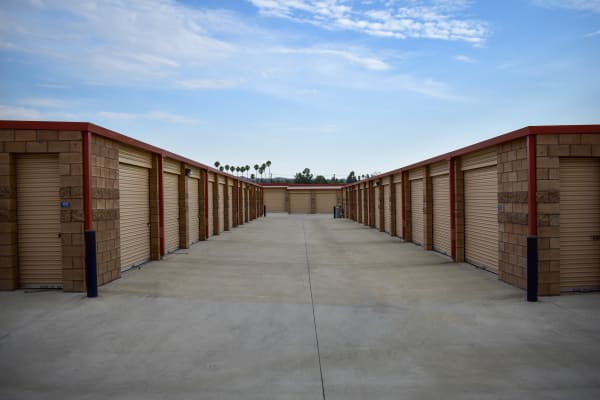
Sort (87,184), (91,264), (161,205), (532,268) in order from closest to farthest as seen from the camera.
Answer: (532,268) < (91,264) < (87,184) < (161,205)

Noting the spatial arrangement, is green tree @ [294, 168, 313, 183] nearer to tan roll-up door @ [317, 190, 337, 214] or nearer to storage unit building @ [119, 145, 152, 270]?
tan roll-up door @ [317, 190, 337, 214]

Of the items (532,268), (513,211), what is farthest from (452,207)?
(532,268)

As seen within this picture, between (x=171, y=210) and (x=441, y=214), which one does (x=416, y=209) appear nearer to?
(x=441, y=214)

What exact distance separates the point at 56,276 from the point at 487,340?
8.36 meters

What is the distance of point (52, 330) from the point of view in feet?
20.2

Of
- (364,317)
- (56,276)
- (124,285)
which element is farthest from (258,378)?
(56,276)

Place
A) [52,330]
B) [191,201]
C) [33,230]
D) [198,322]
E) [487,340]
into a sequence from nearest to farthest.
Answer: [487,340]
[52,330]
[198,322]
[33,230]
[191,201]

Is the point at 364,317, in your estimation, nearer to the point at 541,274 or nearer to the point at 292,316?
the point at 292,316

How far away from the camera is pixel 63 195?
837cm

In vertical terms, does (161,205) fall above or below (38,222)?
above

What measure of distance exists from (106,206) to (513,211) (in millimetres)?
9105

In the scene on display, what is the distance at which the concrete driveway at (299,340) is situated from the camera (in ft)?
14.3

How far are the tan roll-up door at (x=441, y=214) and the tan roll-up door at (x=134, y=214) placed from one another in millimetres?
9847

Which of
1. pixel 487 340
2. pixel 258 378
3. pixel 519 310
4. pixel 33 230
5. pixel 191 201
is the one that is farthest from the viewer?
pixel 191 201
